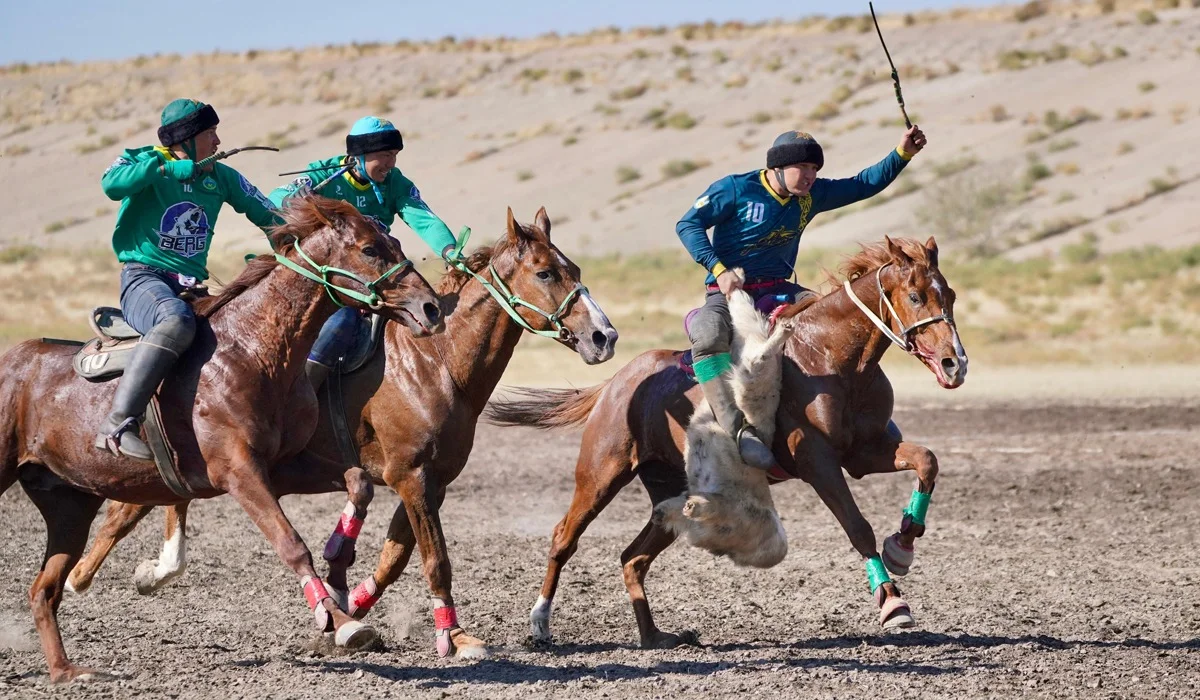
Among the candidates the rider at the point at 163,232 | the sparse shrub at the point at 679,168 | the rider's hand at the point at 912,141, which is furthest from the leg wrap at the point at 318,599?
the sparse shrub at the point at 679,168

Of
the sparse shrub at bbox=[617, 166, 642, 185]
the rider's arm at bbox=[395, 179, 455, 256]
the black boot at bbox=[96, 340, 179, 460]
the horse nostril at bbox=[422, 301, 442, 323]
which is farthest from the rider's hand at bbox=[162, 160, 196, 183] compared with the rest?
the sparse shrub at bbox=[617, 166, 642, 185]

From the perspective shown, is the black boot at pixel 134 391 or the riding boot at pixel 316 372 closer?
the black boot at pixel 134 391

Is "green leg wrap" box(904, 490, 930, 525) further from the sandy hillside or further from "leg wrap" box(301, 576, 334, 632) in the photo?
the sandy hillside

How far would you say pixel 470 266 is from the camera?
6875mm

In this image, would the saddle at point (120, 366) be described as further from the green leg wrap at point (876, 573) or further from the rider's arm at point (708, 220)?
the green leg wrap at point (876, 573)

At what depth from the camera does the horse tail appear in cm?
788

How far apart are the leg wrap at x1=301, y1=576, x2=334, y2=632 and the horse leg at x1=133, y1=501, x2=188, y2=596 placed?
220 centimetres

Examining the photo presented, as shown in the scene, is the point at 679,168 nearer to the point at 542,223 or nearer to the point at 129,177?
the point at 542,223

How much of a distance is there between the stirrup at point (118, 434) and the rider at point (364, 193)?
1097 millimetres

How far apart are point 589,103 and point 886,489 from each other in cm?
4175

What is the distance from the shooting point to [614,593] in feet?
27.1

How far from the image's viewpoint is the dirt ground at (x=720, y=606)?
588 cm

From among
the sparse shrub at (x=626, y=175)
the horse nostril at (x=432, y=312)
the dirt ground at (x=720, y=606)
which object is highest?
the horse nostril at (x=432, y=312)

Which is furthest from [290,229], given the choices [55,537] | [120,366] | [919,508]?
[919,508]
